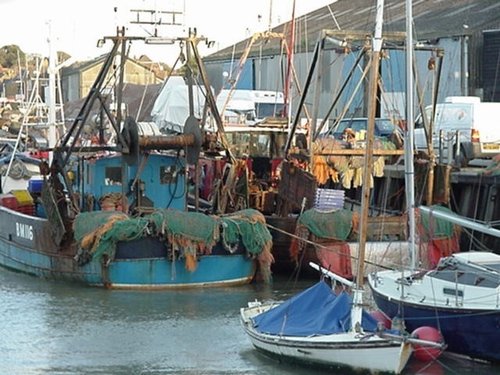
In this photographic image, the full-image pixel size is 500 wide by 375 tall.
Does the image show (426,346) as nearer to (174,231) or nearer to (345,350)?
(345,350)

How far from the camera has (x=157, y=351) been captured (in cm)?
1991

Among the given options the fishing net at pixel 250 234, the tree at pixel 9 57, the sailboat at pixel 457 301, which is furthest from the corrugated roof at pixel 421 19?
the tree at pixel 9 57

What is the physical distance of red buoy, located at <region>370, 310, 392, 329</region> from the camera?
1903 cm

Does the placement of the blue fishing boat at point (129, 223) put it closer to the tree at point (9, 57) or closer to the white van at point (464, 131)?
the white van at point (464, 131)

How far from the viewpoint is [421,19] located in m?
45.5

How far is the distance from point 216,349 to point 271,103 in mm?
22408

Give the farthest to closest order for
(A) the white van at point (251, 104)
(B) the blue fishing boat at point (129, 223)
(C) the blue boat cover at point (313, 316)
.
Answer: (A) the white van at point (251, 104) → (B) the blue fishing boat at point (129, 223) → (C) the blue boat cover at point (313, 316)

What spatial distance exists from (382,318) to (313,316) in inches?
66.0

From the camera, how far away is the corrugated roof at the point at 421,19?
41719 millimetres

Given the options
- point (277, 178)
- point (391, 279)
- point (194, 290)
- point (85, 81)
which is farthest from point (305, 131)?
point (85, 81)

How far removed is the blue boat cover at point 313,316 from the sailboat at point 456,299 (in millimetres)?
1078

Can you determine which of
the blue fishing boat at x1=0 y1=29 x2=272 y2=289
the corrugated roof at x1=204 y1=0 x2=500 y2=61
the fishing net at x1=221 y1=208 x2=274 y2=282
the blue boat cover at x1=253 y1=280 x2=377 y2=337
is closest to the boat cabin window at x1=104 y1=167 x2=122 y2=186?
the blue fishing boat at x1=0 y1=29 x2=272 y2=289

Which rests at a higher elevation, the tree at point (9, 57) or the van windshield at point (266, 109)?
the tree at point (9, 57)

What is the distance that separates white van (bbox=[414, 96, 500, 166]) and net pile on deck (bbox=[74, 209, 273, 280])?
7.69m
